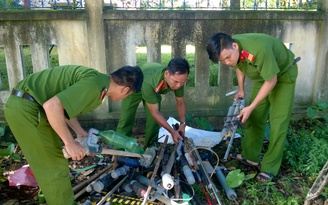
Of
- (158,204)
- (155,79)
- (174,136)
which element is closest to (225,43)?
(155,79)

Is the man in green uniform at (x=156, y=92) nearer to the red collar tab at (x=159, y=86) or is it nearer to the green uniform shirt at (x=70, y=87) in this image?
the red collar tab at (x=159, y=86)

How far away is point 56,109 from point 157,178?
5.18 feet

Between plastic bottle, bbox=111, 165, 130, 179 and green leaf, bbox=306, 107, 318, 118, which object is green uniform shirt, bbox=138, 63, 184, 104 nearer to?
plastic bottle, bbox=111, 165, 130, 179

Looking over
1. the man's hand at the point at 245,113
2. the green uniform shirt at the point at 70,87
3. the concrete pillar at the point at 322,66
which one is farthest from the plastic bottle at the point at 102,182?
the concrete pillar at the point at 322,66

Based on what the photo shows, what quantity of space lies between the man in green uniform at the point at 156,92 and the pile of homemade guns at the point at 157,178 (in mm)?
339

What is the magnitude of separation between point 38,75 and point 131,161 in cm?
153

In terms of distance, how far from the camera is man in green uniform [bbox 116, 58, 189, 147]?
3.59 metres

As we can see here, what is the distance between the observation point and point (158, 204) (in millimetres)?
3326

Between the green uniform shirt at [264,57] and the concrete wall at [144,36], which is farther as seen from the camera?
the concrete wall at [144,36]

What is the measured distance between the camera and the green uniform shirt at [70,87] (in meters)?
2.53

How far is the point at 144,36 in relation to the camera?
5012mm

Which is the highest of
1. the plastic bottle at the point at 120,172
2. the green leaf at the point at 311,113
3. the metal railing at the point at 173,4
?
the metal railing at the point at 173,4

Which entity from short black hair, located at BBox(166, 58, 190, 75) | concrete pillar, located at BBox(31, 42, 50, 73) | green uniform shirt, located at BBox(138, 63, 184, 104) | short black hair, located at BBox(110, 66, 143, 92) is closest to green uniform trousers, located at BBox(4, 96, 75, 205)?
short black hair, located at BBox(110, 66, 143, 92)

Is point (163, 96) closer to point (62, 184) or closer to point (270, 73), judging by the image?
point (270, 73)
